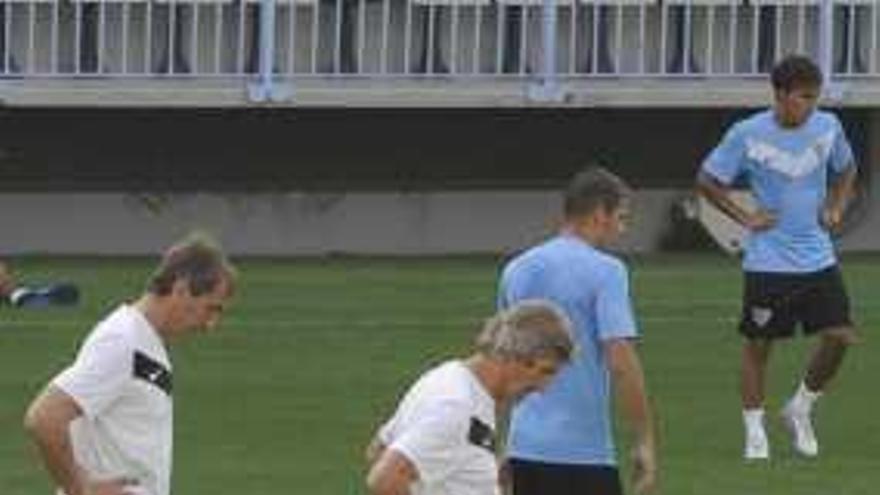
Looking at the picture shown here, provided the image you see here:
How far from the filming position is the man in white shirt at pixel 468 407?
24.0ft

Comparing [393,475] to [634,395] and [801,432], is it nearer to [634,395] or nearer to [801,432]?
[634,395]

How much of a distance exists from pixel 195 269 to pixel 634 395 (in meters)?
2.08

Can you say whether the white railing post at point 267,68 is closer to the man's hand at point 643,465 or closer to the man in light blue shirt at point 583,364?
the man in light blue shirt at point 583,364

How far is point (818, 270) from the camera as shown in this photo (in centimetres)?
1413

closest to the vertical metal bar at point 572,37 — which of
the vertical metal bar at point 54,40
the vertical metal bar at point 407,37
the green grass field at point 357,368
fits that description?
the vertical metal bar at point 407,37

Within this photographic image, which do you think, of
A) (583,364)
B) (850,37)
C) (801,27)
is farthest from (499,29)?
(583,364)

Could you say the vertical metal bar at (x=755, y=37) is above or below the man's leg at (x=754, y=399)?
above

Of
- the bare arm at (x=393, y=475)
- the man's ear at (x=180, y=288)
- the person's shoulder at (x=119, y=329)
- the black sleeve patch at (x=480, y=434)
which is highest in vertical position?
the man's ear at (x=180, y=288)

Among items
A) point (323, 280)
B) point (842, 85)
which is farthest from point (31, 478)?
point (842, 85)

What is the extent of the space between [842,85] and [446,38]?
11.0 ft

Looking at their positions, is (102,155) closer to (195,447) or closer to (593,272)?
(195,447)

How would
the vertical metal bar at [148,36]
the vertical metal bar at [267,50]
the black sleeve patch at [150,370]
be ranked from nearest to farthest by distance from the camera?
the black sleeve patch at [150,370] → the vertical metal bar at [267,50] → the vertical metal bar at [148,36]

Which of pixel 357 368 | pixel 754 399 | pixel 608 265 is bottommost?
pixel 357 368

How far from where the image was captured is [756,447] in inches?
543
